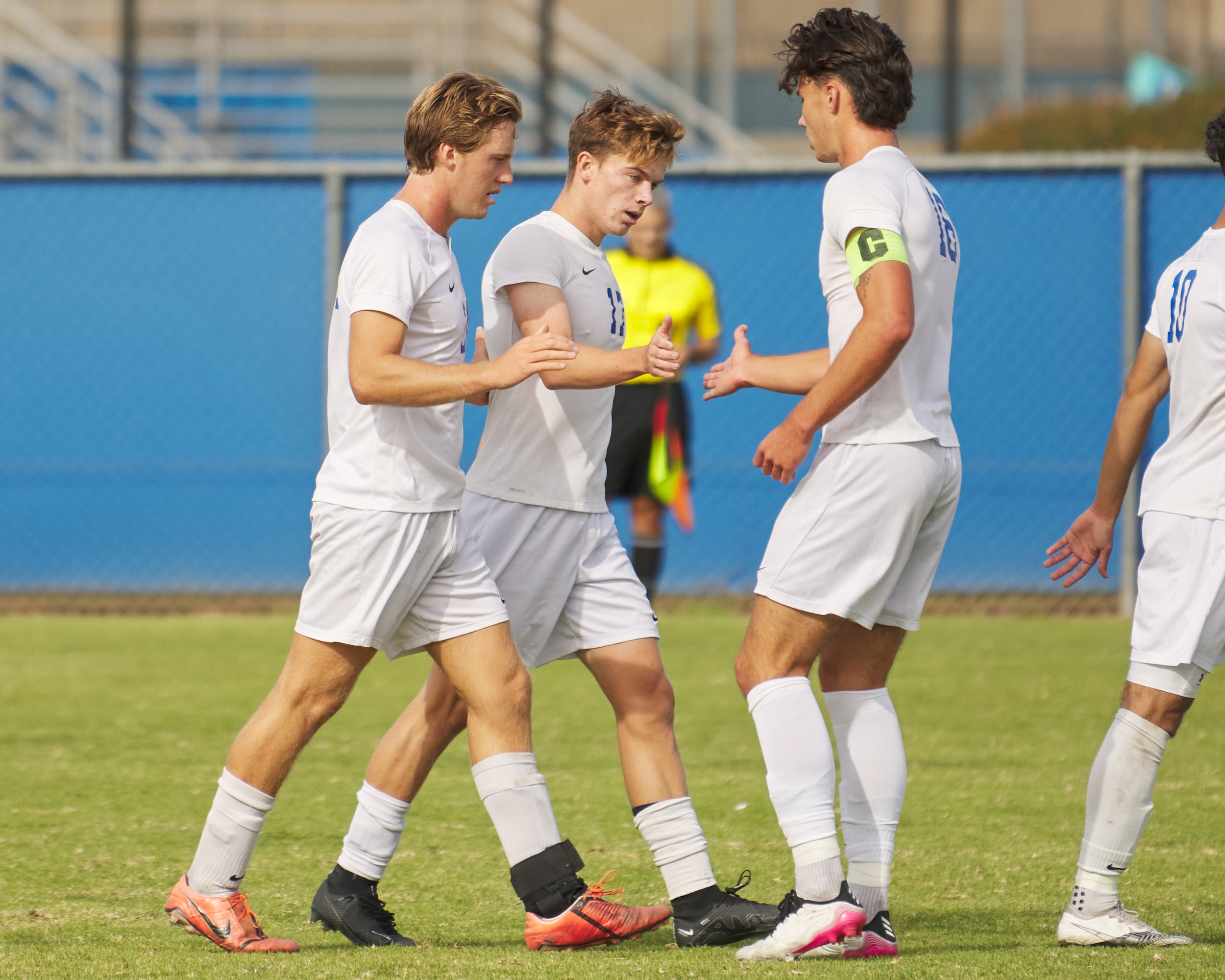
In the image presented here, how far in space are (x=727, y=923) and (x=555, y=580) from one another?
873 millimetres

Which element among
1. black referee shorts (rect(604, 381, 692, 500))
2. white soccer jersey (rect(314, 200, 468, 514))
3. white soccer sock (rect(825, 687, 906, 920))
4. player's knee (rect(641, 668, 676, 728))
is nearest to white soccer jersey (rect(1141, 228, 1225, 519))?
white soccer sock (rect(825, 687, 906, 920))

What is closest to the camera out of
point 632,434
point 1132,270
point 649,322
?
point 649,322

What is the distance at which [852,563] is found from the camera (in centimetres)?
352

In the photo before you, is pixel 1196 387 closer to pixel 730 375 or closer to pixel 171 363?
pixel 730 375

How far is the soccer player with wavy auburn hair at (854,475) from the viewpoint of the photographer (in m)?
3.45

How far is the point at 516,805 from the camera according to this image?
3.61 metres

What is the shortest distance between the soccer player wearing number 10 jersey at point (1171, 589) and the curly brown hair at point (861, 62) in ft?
2.33

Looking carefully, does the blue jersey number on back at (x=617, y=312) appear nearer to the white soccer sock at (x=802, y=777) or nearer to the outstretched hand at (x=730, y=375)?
the outstretched hand at (x=730, y=375)

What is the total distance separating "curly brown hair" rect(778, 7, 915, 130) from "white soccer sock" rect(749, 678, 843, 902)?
1267 mm

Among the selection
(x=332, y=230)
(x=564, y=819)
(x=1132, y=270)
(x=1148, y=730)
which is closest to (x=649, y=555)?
(x=332, y=230)

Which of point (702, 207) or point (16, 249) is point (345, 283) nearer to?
point (702, 207)

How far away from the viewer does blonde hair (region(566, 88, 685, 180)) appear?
12.7 feet

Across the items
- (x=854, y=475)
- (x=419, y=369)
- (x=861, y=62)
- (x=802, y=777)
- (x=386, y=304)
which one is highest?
(x=861, y=62)

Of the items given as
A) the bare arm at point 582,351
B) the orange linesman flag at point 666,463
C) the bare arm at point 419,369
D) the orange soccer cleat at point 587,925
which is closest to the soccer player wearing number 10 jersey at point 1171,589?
the orange soccer cleat at point 587,925
